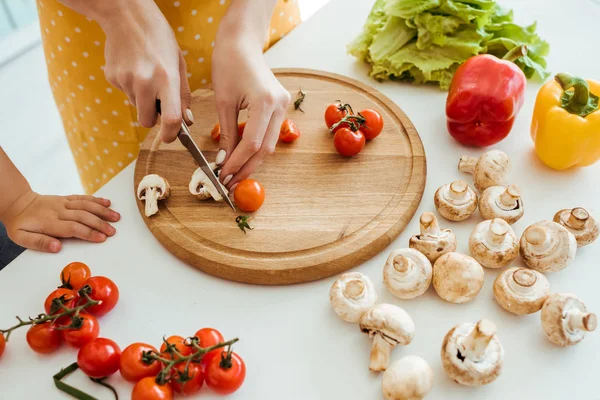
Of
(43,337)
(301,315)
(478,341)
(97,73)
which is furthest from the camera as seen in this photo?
(97,73)

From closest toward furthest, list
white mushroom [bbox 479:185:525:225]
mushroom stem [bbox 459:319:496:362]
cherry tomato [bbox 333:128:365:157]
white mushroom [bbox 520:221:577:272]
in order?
mushroom stem [bbox 459:319:496:362] < white mushroom [bbox 520:221:577:272] < white mushroom [bbox 479:185:525:225] < cherry tomato [bbox 333:128:365:157]

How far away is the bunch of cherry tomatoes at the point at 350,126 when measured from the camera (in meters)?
1.32

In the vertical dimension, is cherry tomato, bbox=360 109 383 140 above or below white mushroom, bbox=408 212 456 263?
above

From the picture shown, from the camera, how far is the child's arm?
3.96 ft

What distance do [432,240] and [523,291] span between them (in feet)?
0.65

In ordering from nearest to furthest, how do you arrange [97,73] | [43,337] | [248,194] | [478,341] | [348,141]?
[478,341]
[43,337]
[248,194]
[348,141]
[97,73]

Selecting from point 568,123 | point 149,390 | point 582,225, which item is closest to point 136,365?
point 149,390

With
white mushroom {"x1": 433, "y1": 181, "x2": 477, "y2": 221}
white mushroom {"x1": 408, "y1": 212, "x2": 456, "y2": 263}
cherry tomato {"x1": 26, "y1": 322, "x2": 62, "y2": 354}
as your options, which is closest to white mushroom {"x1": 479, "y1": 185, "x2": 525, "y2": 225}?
white mushroom {"x1": 433, "y1": 181, "x2": 477, "y2": 221}

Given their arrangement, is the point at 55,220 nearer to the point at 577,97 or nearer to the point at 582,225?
the point at 582,225

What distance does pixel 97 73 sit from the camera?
1464 millimetres

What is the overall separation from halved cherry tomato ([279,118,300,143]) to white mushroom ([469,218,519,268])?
536 mm

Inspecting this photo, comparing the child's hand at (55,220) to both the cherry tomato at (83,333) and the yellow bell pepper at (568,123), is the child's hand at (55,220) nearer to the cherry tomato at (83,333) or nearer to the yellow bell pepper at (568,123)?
the cherry tomato at (83,333)

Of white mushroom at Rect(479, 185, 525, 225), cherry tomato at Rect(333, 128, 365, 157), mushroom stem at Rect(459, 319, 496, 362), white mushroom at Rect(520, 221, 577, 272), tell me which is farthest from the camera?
cherry tomato at Rect(333, 128, 365, 157)

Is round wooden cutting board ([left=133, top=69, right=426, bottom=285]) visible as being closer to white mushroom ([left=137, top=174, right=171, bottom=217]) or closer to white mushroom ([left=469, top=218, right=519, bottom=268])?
white mushroom ([left=137, top=174, right=171, bottom=217])
